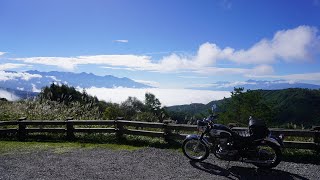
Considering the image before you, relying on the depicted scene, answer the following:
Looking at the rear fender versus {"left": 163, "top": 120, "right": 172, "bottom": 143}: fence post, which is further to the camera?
{"left": 163, "top": 120, "right": 172, "bottom": 143}: fence post

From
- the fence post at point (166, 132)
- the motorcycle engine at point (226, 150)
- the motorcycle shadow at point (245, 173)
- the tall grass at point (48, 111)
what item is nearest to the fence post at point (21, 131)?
the tall grass at point (48, 111)

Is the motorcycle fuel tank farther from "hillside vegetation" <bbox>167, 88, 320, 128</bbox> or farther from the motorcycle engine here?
"hillside vegetation" <bbox>167, 88, 320, 128</bbox>

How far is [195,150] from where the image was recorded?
35.8 feet

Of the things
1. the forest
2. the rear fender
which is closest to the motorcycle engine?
the rear fender

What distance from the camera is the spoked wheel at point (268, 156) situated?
9.60m

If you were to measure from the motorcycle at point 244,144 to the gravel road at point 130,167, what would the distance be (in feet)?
1.03

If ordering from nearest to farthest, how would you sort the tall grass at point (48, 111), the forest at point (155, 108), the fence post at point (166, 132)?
the fence post at point (166, 132) → the tall grass at point (48, 111) → the forest at point (155, 108)

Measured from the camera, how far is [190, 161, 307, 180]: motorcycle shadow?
9.17 meters

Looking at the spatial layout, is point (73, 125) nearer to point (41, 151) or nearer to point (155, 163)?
point (41, 151)

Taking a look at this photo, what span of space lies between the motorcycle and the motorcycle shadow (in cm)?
23

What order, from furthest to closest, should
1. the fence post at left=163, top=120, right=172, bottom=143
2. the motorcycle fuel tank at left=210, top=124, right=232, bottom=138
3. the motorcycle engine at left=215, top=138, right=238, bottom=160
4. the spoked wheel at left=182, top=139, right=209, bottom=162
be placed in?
1. the fence post at left=163, top=120, right=172, bottom=143
2. the spoked wheel at left=182, top=139, right=209, bottom=162
3. the motorcycle fuel tank at left=210, top=124, right=232, bottom=138
4. the motorcycle engine at left=215, top=138, right=238, bottom=160

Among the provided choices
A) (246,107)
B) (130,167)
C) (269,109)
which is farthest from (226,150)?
(269,109)

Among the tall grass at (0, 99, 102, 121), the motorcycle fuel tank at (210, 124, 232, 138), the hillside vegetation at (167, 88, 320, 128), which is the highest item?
the tall grass at (0, 99, 102, 121)

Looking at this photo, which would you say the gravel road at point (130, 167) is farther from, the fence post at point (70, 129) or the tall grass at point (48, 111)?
the tall grass at point (48, 111)
